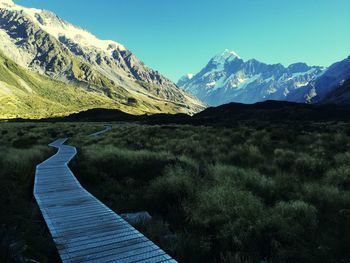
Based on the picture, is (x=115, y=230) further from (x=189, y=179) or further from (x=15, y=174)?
(x=15, y=174)

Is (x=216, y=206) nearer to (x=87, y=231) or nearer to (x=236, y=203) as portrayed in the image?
(x=236, y=203)

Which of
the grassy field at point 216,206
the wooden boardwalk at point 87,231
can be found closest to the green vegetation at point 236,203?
the grassy field at point 216,206

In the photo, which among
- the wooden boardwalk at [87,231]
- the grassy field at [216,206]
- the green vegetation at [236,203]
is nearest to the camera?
the wooden boardwalk at [87,231]

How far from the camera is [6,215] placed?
7980 millimetres

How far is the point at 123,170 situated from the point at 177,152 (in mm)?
7276

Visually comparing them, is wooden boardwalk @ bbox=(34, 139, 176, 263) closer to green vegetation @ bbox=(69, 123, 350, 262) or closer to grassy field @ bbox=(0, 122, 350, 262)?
grassy field @ bbox=(0, 122, 350, 262)

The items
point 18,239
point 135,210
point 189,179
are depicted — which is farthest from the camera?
point 189,179

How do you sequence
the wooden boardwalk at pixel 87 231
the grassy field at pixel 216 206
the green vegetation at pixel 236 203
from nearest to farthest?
1. the wooden boardwalk at pixel 87 231
2. the grassy field at pixel 216 206
3. the green vegetation at pixel 236 203

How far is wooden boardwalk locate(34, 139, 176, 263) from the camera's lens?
6625 millimetres

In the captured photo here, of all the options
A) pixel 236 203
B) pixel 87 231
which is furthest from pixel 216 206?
pixel 87 231

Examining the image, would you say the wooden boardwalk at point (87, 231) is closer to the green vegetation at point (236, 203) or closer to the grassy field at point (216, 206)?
the grassy field at point (216, 206)

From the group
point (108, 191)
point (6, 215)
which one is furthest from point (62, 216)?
point (108, 191)

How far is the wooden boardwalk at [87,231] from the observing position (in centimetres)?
662

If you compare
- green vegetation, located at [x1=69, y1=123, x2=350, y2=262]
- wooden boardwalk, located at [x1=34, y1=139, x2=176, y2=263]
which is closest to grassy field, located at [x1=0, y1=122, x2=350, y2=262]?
green vegetation, located at [x1=69, y1=123, x2=350, y2=262]
